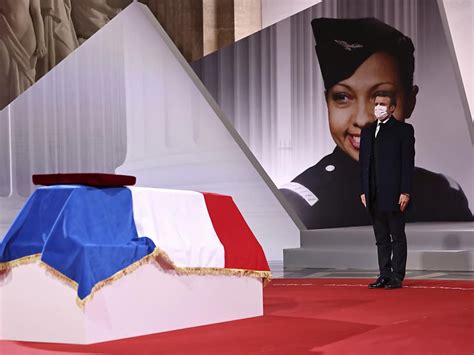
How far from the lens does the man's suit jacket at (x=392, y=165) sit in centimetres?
509

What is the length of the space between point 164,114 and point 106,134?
0.60 m

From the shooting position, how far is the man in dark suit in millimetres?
5098

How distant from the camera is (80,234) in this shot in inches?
117

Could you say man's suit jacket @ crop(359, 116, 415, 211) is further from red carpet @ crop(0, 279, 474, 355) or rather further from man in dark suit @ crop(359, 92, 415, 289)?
red carpet @ crop(0, 279, 474, 355)

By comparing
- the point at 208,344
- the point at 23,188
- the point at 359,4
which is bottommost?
the point at 208,344

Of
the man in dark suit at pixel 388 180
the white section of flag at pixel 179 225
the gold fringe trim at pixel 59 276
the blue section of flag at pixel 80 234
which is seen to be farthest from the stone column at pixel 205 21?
the gold fringe trim at pixel 59 276

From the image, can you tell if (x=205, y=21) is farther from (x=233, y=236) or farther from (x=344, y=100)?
(x=233, y=236)

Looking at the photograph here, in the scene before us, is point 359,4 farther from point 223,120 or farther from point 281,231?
point 281,231

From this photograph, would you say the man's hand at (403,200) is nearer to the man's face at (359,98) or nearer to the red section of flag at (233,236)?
the red section of flag at (233,236)

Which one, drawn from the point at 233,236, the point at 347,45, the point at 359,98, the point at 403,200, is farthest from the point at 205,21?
the point at 233,236

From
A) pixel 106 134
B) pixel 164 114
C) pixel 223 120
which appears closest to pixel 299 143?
pixel 223 120

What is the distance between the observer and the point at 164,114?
352 inches

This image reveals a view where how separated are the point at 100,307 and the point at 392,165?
2.60 meters

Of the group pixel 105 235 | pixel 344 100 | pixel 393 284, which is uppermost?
pixel 344 100
